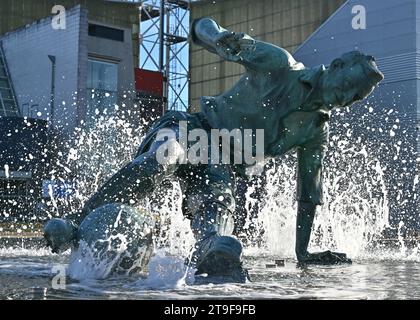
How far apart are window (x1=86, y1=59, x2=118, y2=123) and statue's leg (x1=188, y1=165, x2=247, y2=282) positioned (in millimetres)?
24057

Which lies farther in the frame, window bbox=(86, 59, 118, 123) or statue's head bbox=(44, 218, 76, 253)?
window bbox=(86, 59, 118, 123)

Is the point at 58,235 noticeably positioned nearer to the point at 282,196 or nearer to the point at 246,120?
the point at 246,120

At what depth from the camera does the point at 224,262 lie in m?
3.24

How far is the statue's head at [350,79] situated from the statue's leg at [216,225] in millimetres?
784

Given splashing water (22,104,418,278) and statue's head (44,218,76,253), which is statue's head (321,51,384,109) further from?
statue's head (44,218,76,253)

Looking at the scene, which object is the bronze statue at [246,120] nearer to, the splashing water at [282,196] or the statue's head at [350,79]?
the statue's head at [350,79]

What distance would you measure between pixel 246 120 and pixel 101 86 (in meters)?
26.0

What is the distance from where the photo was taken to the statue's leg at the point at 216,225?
127 inches

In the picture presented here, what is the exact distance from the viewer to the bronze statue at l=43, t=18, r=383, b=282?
385 cm

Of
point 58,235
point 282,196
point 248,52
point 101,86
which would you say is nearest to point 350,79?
point 248,52

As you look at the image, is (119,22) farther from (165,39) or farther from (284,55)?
(284,55)

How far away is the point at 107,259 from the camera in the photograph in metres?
3.41

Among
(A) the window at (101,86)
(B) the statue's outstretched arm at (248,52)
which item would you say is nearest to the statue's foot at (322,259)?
(B) the statue's outstretched arm at (248,52)

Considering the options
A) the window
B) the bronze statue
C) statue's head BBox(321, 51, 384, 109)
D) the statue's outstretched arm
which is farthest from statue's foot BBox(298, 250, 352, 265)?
the window
